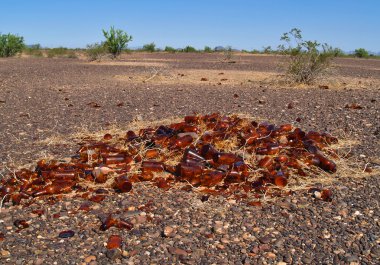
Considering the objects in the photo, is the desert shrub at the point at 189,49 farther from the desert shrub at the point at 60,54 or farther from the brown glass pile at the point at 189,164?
the brown glass pile at the point at 189,164

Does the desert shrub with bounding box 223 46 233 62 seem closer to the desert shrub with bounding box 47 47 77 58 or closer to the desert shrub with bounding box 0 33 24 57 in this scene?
the desert shrub with bounding box 47 47 77 58

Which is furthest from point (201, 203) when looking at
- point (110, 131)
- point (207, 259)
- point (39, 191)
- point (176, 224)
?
point (110, 131)

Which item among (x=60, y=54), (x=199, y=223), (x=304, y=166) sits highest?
(x=60, y=54)

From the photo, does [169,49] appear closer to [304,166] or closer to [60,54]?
[60,54]

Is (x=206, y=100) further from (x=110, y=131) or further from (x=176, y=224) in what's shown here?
(x=176, y=224)

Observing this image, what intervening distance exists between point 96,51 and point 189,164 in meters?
22.6

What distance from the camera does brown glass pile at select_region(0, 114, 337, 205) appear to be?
11.8 ft

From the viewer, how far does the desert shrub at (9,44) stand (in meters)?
29.3

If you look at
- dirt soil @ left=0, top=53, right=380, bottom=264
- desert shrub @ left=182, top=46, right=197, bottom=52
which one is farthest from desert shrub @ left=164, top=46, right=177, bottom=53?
dirt soil @ left=0, top=53, right=380, bottom=264

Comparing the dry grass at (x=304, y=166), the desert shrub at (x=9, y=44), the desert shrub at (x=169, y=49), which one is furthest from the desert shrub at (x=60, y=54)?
the dry grass at (x=304, y=166)

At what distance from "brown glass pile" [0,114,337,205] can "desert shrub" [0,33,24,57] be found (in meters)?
27.6

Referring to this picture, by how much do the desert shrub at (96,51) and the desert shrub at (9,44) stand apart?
22.0 feet

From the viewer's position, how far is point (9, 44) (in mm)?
29453

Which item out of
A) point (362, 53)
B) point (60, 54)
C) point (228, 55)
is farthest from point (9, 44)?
point (362, 53)
